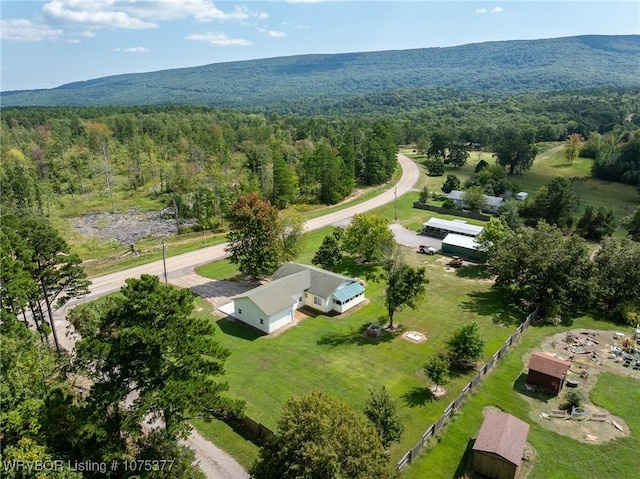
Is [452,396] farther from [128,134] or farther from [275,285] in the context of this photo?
[128,134]

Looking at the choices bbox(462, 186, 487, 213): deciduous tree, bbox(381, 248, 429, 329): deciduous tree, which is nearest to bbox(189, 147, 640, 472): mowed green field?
bbox(381, 248, 429, 329): deciduous tree

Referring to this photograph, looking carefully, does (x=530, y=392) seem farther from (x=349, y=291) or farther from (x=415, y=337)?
(x=349, y=291)

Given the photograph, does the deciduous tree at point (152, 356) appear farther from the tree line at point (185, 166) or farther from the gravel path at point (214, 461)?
the tree line at point (185, 166)

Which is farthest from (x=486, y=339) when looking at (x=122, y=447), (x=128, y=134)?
(x=128, y=134)

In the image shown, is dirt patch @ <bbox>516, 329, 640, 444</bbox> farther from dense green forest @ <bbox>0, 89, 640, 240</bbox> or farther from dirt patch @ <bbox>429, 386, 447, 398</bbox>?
dense green forest @ <bbox>0, 89, 640, 240</bbox>

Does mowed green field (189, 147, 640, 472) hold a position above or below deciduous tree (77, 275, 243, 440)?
below

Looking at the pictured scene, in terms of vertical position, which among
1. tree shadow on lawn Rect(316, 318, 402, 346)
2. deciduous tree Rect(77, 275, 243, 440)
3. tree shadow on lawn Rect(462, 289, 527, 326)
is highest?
deciduous tree Rect(77, 275, 243, 440)
